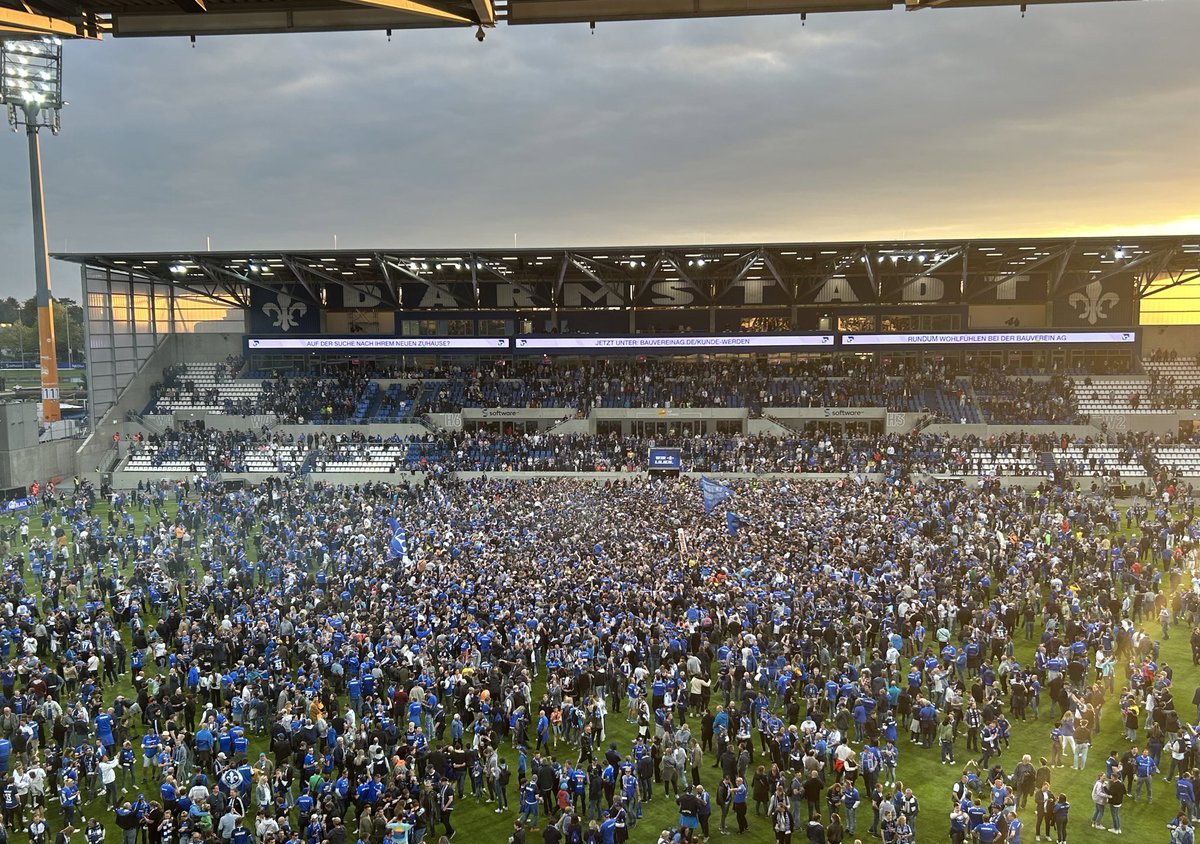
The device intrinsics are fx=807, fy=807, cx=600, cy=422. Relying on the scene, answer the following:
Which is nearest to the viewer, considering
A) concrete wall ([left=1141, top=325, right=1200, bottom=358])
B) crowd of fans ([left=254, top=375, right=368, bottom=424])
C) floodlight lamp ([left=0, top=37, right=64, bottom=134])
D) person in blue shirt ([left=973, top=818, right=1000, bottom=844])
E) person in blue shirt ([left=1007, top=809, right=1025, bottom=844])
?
person in blue shirt ([left=1007, top=809, right=1025, bottom=844])

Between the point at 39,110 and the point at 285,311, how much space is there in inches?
723

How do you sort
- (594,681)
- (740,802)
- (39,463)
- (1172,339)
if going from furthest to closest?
(1172,339), (39,463), (594,681), (740,802)

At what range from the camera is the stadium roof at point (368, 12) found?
25.1 feet

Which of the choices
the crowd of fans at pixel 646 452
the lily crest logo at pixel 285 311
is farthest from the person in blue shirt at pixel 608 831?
the lily crest logo at pixel 285 311

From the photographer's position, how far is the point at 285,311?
57156 millimetres

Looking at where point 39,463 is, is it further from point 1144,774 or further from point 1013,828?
point 1144,774

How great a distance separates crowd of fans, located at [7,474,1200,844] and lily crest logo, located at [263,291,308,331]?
3179cm

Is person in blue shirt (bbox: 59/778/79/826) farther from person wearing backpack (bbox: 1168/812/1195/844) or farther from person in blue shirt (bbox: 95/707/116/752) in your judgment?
person wearing backpack (bbox: 1168/812/1195/844)

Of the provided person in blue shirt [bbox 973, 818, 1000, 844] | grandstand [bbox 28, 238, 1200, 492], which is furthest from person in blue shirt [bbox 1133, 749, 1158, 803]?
grandstand [bbox 28, 238, 1200, 492]

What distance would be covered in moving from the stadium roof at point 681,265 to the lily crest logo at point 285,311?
1.28 metres

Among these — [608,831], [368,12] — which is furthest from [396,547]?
[368,12]

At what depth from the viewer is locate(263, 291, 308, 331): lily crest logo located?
57.1 m

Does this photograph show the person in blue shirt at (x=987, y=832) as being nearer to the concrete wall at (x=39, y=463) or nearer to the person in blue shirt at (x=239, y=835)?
the person in blue shirt at (x=239, y=835)

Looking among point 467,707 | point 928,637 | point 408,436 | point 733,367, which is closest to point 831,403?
point 733,367
